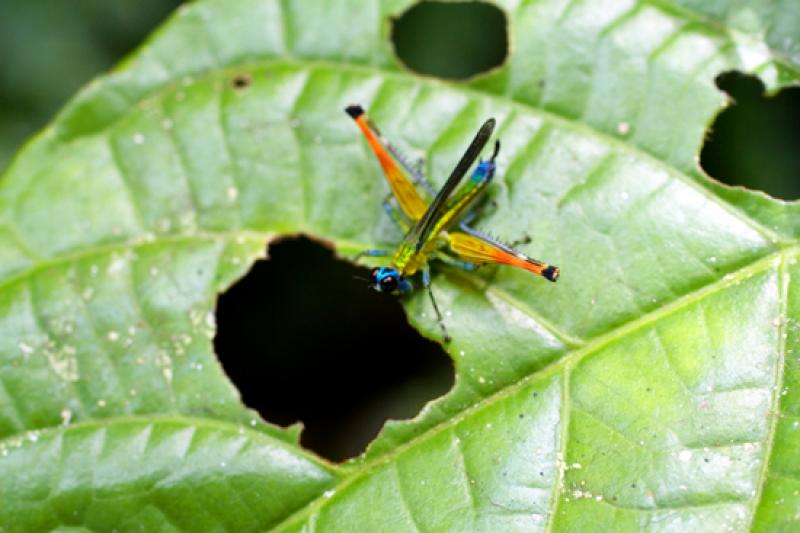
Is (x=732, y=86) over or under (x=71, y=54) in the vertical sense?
under

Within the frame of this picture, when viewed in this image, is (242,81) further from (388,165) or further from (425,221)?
(425,221)

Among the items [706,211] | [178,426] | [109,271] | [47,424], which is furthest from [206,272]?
[706,211]

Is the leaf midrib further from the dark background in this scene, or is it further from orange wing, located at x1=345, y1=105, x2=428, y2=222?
orange wing, located at x1=345, y1=105, x2=428, y2=222

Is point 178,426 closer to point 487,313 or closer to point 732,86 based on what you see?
A: point 487,313

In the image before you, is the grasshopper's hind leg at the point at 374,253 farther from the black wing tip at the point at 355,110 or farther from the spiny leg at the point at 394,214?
the black wing tip at the point at 355,110

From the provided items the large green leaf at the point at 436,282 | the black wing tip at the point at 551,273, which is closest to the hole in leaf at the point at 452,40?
the large green leaf at the point at 436,282

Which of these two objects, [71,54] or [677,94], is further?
[71,54]

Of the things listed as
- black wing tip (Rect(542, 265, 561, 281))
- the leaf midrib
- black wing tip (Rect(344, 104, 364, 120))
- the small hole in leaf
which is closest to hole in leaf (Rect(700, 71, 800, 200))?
the leaf midrib
